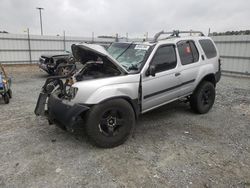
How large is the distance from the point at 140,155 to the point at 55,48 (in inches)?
663

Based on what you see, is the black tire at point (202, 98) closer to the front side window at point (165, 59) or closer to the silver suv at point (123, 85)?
the silver suv at point (123, 85)

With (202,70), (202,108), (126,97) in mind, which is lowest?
(202,108)

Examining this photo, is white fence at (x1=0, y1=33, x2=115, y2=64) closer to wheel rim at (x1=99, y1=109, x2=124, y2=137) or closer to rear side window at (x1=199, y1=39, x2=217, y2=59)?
rear side window at (x1=199, y1=39, x2=217, y2=59)

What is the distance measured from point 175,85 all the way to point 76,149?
2.45 meters

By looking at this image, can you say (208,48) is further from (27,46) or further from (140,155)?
(27,46)

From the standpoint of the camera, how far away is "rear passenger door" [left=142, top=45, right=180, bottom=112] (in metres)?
4.05

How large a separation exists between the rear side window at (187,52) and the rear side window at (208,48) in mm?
356

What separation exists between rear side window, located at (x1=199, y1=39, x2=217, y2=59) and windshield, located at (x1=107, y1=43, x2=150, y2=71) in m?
1.87

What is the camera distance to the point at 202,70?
5117 millimetres

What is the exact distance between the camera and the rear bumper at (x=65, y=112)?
10.9ft

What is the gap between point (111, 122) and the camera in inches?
142

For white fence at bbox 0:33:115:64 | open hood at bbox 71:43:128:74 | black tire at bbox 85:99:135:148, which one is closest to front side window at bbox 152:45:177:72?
open hood at bbox 71:43:128:74

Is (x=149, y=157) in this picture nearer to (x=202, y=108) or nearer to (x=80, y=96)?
(x=80, y=96)

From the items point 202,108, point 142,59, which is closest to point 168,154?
point 142,59
